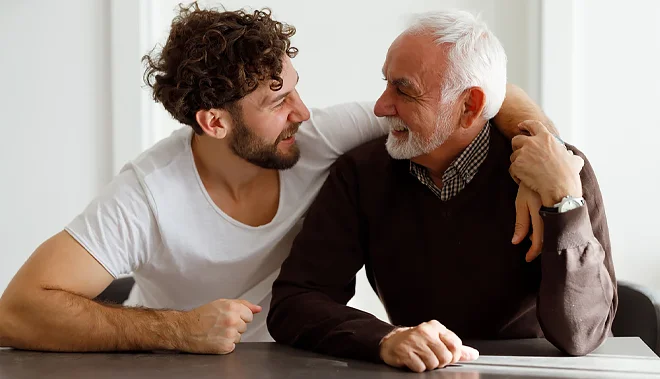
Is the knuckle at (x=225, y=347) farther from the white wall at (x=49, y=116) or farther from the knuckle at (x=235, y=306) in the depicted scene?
the white wall at (x=49, y=116)

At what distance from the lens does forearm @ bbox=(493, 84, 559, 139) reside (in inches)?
81.4

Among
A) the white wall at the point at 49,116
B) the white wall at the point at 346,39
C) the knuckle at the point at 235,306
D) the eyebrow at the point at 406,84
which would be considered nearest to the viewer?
the knuckle at the point at 235,306

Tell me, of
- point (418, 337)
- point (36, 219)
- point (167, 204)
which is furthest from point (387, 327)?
point (36, 219)

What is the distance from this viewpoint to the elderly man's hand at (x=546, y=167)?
180 cm

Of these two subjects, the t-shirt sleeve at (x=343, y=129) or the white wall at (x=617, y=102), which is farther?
the white wall at (x=617, y=102)

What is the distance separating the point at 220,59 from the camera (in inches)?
87.7

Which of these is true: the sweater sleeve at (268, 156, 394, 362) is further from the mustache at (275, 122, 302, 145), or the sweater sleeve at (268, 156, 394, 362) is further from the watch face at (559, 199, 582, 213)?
the watch face at (559, 199, 582, 213)

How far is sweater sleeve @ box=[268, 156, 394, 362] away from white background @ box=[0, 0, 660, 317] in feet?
3.58

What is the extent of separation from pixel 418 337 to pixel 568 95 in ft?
5.93

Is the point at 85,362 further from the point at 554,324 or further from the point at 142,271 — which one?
the point at 554,324

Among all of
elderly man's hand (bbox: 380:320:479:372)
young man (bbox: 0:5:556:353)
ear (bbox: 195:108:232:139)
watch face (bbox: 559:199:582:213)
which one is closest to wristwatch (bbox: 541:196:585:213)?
watch face (bbox: 559:199:582:213)

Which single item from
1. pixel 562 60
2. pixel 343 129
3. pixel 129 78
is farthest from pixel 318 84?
pixel 343 129

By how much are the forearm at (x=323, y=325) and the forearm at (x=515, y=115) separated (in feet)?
2.00

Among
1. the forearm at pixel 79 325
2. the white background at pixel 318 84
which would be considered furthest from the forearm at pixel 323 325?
the white background at pixel 318 84
